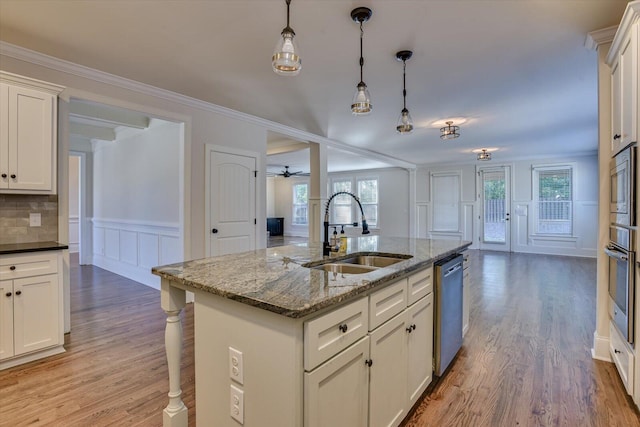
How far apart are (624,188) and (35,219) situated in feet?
14.7

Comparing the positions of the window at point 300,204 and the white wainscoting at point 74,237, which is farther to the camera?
the window at point 300,204

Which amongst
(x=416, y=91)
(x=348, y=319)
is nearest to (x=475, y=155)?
(x=416, y=91)

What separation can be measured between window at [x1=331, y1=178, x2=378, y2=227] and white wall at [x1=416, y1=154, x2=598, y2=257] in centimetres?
145

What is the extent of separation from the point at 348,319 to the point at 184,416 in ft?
3.74

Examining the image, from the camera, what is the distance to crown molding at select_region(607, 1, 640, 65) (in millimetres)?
1721

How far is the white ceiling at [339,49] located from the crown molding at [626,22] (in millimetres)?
189

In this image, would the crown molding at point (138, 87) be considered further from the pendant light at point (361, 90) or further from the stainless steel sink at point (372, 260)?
the stainless steel sink at point (372, 260)

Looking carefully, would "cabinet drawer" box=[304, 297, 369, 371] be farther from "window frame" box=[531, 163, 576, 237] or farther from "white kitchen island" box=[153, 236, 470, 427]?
"window frame" box=[531, 163, 576, 237]

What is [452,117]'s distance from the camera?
4.47 metres

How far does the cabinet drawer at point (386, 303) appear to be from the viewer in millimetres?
1441

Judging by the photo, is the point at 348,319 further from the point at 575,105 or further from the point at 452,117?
the point at 575,105

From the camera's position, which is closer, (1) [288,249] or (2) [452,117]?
(1) [288,249]

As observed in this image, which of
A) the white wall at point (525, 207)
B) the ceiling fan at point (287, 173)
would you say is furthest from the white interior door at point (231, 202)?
the white wall at point (525, 207)

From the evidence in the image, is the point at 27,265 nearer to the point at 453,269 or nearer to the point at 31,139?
the point at 31,139
